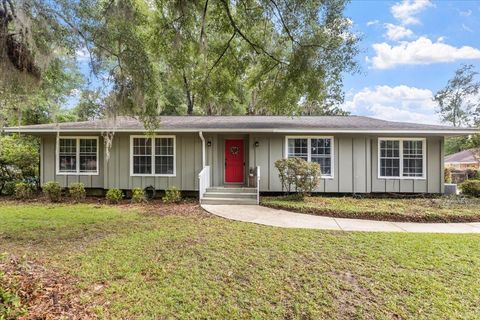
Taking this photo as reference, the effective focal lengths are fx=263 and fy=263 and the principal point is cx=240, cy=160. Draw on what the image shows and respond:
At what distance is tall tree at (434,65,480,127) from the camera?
3256cm

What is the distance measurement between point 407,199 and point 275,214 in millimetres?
5271

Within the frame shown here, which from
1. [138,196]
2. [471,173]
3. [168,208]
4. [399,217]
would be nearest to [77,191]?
[138,196]

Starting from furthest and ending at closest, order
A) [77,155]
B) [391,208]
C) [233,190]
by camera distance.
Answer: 1. [77,155]
2. [233,190]
3. [391,208]

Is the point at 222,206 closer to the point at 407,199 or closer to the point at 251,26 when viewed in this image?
the point at 251,26

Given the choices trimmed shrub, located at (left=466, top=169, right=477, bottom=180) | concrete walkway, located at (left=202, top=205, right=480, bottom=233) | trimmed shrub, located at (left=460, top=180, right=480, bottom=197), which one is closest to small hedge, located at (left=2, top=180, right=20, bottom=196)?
concrete walkway, located at (left=202, top=205, right=480, bottom=233)

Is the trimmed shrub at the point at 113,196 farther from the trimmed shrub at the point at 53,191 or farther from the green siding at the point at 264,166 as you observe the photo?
the trimmed shrub at the point at 53,191

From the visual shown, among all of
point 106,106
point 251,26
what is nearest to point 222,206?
point 106,106

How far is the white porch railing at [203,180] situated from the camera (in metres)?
8.81

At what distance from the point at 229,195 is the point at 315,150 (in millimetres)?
3669

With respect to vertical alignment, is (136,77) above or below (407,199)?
above

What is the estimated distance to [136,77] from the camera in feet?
19.4

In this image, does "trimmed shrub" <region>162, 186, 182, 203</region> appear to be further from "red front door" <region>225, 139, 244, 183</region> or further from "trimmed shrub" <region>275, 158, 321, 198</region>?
"trimmed shrub" <region>275, 158, 321, 198</region>

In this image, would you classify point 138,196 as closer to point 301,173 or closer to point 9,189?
point 9,189

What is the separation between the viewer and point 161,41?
736 cm
